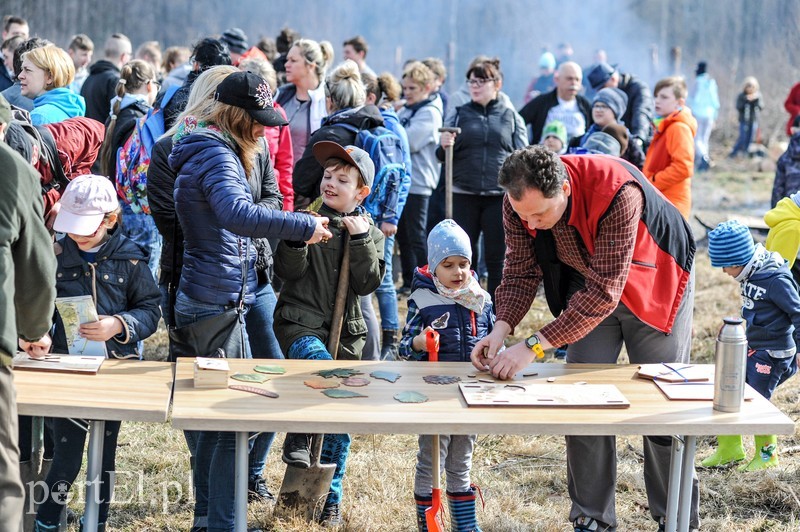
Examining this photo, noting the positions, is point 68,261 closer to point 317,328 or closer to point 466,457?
point 317,328

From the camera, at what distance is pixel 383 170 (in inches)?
216

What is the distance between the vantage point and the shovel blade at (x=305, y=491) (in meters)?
3.72

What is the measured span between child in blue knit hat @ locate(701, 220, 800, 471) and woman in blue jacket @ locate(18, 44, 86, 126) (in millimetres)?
3412

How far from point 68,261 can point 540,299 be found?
4.90 m

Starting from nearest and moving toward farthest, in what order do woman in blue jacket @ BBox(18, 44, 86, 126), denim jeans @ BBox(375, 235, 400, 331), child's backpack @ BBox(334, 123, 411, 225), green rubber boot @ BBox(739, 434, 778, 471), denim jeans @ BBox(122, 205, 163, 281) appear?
green rubber boot @ BBox(739, 434, 778, 471)
woman in blue jacket @ BBox(18, 44, 86, 126)
child's backpack @ BBox(334, 123, 411, 225)
denim jeans @ BBox(122, 205, 163, 281)
denim jeans @ BBox(375, 235, 400, 331)

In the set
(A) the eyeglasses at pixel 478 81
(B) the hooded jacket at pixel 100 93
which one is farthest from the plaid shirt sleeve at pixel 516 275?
(B) the hooded jacket at pixel 100 93

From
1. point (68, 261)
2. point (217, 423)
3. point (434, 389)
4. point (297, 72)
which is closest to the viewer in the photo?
point (217, 423)

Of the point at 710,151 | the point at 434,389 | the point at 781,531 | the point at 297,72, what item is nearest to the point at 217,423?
the point at 434,389

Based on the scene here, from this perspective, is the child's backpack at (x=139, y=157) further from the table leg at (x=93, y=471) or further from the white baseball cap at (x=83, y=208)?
the table leg at (x=93, y=471)

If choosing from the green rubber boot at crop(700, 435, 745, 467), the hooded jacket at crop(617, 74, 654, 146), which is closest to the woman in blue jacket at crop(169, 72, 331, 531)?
the green rubber boot at crop(700, 435, 745, 467)

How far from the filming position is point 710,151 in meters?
17.5

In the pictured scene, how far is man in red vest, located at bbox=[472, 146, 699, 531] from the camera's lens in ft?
10.8

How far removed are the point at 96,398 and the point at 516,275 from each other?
159cm

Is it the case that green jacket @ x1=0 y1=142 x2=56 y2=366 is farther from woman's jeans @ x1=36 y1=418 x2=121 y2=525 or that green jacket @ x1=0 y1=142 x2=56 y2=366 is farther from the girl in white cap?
woman's jeans @ x1=36 y1=418 x2=121 y2=525
